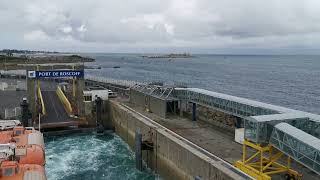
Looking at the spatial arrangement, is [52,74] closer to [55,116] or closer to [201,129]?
[55,116]

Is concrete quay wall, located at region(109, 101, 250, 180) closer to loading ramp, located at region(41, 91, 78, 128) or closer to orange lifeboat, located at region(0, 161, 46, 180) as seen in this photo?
loading ramp, located at region(41, 91, 78, 128)

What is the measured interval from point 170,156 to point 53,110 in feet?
88.5

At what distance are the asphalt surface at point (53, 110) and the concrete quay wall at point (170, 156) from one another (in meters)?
9.10

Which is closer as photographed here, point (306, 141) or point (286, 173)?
point (306, 141)

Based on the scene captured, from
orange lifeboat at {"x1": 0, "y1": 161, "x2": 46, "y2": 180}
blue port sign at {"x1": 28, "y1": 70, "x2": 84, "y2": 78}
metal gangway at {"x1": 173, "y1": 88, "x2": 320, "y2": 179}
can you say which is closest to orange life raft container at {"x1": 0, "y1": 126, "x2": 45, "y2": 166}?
orange lifeboat at {"x1": 0, "y1": 161, "x2": 46, "y2": 180}

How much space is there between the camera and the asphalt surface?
49375mm

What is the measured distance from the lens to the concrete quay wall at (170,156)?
1017 inches

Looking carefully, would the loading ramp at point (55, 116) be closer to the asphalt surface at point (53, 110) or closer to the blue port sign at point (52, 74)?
the asphalt surface at point (53, 110)

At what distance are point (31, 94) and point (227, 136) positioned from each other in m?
27.8

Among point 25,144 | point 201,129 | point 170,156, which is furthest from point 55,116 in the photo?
point 170,156

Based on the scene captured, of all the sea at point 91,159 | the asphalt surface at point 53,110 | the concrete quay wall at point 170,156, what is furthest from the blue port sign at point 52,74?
the concrete quay wall at point 170,156

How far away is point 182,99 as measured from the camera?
43875 millimetres

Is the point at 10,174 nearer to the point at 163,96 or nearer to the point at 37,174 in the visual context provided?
the point at 37,174

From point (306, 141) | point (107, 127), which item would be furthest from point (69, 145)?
point (306, 141)
